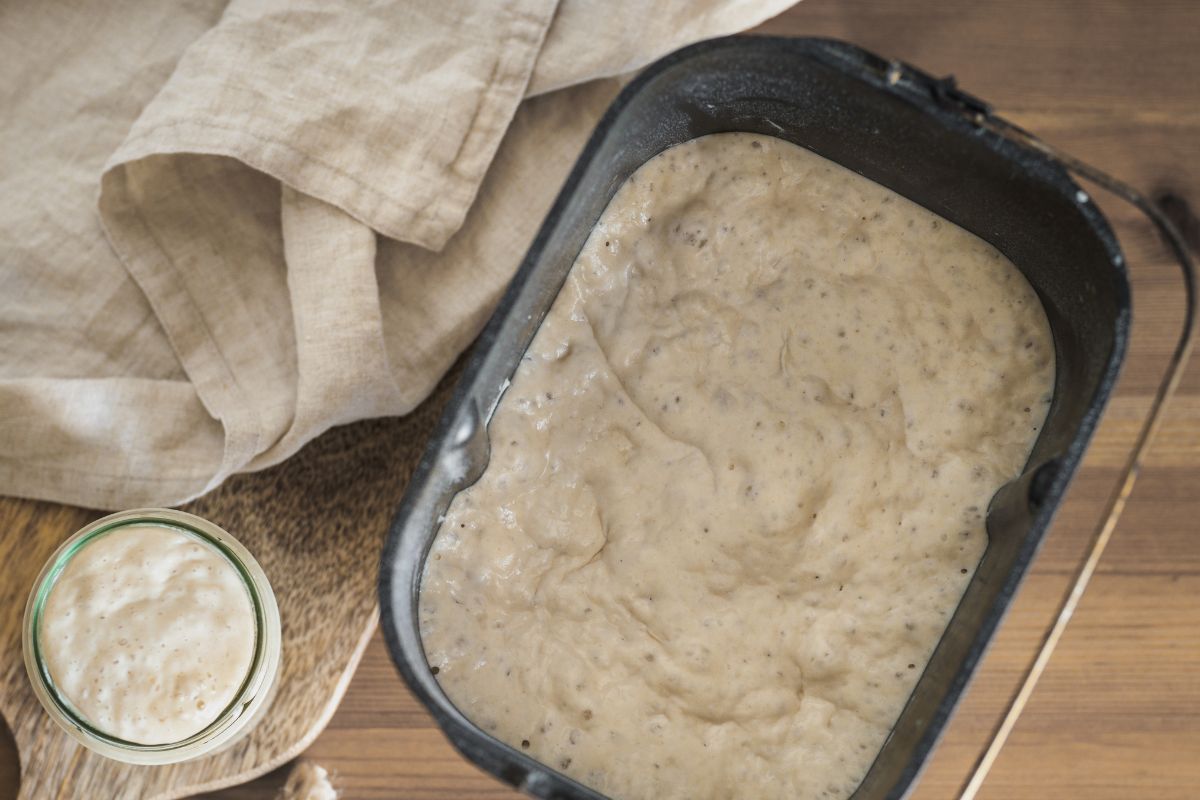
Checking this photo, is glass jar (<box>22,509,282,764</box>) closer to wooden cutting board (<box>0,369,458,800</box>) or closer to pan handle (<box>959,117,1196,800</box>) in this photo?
wooden cutting board (<box>0,369,458,800</box>)

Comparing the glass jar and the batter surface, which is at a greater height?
the batter surface

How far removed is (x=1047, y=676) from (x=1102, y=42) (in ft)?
2.07

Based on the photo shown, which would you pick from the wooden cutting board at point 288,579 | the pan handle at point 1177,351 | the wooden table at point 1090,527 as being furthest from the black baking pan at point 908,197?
the wooden table at point 1090,527

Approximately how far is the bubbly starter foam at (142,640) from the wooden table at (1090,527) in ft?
0.66

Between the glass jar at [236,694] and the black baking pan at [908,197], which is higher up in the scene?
the black baking pan at [908,197]

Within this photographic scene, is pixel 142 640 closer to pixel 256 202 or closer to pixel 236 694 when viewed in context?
pixel 236 694

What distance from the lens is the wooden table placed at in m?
1.17

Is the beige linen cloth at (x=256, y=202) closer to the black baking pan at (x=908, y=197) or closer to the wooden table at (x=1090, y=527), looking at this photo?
the black baking pan at (x=908, y=197)

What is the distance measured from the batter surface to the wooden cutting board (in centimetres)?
17

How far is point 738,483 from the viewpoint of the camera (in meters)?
0.93

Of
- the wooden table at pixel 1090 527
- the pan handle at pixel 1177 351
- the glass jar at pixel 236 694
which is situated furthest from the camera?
the wooden table at pixel 1090 527

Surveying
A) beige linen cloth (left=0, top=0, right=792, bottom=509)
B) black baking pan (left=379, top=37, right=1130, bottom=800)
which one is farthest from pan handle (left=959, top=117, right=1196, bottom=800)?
beige linen cloth (left=0, top=0, right=792, bottom=509)

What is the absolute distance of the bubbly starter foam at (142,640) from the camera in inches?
39.1

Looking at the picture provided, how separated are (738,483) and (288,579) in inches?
16.7
